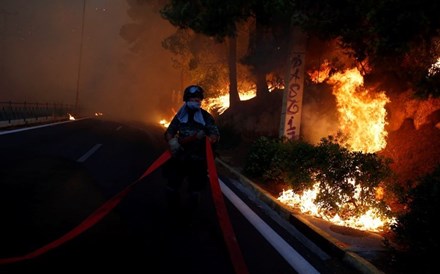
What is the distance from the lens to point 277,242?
19.3 feet

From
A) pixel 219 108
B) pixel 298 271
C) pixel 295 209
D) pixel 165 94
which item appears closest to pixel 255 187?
pixel 295 209

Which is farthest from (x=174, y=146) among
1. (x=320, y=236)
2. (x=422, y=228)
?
(x=422, y=228)

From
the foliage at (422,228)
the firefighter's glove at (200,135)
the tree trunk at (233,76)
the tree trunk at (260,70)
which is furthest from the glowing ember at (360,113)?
the tree trunk at (233,76)

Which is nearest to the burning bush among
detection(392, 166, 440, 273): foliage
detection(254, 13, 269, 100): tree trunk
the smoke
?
detection(392, 166, 440, 273): foliage

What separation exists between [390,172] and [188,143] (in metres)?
3.62

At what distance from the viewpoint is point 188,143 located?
5949mm

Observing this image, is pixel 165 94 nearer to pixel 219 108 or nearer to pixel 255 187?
pixel 219 108

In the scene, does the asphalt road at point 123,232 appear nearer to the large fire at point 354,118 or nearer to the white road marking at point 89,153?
the large fire at point 354,118

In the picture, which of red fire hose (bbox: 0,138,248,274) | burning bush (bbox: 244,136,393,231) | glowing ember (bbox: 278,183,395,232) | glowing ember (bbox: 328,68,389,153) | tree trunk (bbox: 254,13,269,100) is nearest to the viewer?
red fire hose (bbox: 0,138,248,274)

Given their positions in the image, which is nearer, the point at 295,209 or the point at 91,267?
the point at 91,267

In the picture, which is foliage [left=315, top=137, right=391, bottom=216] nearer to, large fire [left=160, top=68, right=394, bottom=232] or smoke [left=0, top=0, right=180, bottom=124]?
large fire [left=160, top=68, right=394, bottom=232]

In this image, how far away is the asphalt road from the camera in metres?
4.65

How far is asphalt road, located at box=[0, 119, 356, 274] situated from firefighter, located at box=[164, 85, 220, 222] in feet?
1.61

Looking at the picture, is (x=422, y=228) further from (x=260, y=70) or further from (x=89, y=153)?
(x=260, y=70)
